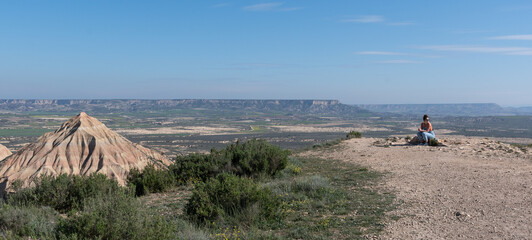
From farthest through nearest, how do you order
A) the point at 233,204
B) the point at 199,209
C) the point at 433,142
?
the point at 433,142
the point at 233,204
the point at 199,209

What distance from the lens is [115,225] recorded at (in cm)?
506

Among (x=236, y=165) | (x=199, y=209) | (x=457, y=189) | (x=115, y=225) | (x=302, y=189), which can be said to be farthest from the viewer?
(x=236, y=165)

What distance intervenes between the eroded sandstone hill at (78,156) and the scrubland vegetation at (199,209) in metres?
1.49

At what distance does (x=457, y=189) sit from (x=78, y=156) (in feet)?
41.2

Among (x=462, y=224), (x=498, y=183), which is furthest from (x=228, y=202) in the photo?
(x=498, y=183)

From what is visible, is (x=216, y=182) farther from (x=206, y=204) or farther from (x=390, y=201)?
(x=390, y=201)

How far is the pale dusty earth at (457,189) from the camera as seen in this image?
6648 mm


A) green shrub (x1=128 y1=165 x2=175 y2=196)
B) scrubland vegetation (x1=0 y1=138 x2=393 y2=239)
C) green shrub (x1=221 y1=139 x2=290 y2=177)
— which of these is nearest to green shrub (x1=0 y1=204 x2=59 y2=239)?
scrubland vegetation (x1=0 y1=138 x2=393 y2=239)

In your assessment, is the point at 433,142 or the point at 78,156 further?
the point at 433,142

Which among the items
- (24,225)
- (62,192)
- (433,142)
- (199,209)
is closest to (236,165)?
(62,192)

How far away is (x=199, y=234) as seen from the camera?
235 inches

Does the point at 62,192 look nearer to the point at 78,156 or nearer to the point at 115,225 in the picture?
the point at 115,225

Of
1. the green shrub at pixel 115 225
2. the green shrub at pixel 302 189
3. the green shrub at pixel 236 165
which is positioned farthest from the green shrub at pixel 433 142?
the green shrub at pixel 115 225

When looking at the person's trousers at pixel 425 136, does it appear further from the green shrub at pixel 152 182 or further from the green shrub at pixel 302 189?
the green shrub at pixel 152 182
